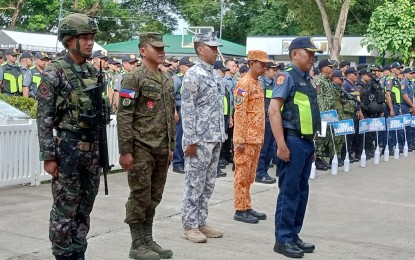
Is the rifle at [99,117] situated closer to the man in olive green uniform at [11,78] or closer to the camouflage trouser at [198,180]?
the camouflage trouser at [198,180]

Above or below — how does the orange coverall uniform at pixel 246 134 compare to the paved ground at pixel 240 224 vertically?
above

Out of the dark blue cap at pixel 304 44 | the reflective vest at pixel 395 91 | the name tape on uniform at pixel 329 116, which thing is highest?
the dark blue cap at pixel 304 44

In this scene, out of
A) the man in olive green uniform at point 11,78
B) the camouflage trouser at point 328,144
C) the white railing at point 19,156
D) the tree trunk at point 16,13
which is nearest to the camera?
the white railing at point 19,156

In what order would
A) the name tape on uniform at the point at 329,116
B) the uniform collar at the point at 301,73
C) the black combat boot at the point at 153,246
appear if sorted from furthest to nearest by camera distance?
the name tape on uniform at the point at 329,116, the uniform collar at the point at 301,73, the black combat boot at the point at 153,246

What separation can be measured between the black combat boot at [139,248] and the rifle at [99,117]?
3.44ft

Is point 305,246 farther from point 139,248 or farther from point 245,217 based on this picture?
point 139,248

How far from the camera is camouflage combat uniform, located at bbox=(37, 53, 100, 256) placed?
475 cm

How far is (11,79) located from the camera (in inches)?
538

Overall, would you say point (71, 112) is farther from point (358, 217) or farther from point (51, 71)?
point (358, 217)

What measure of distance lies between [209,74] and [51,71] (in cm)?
213

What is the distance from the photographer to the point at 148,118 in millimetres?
5727

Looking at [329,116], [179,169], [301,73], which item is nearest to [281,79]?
[301,73]

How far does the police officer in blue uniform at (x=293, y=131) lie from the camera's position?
20.0 ft

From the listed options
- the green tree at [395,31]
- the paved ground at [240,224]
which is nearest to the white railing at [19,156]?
the paved ground at [240,224]
